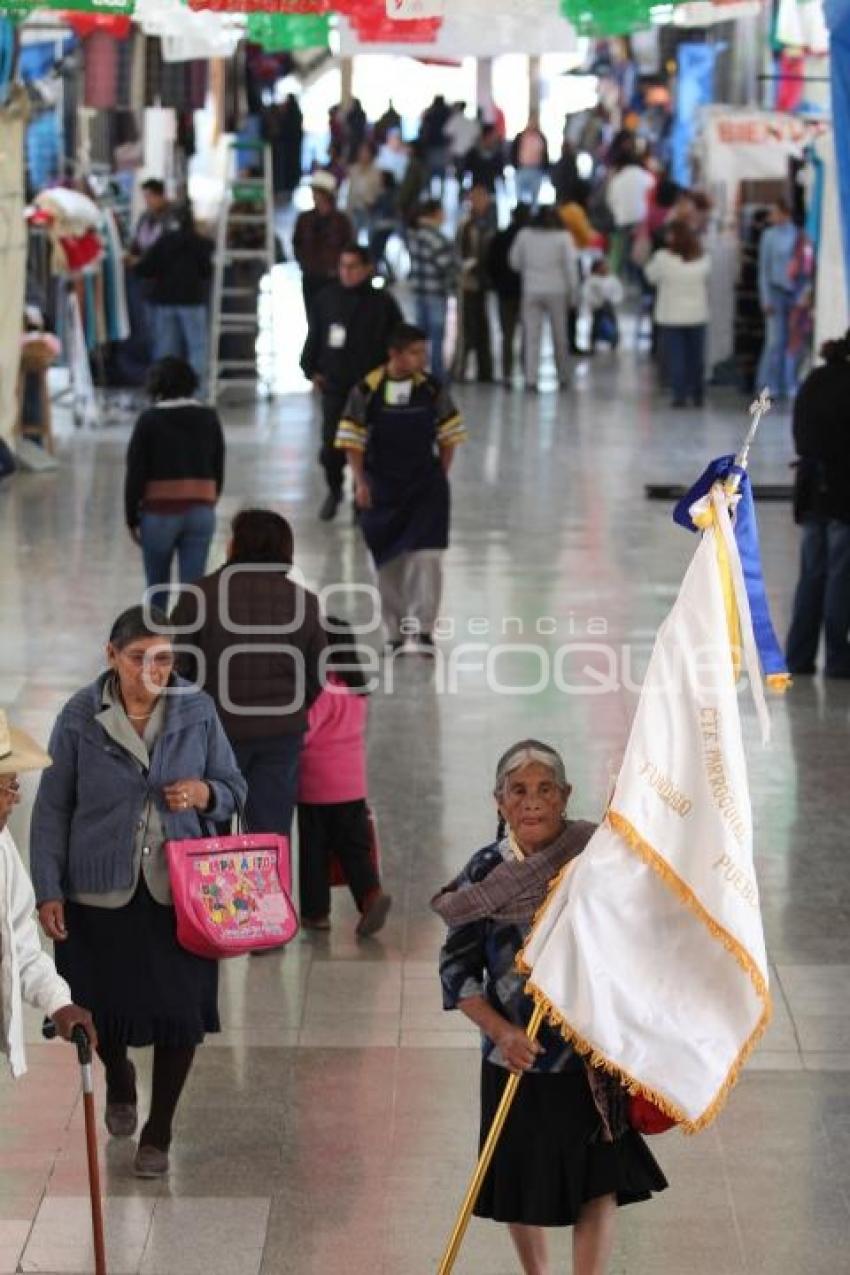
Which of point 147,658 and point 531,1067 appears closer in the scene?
point 531,1067

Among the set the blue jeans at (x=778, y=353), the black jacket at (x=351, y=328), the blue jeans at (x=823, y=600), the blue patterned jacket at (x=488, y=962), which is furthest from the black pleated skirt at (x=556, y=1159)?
the blue jeans at (x=778, y=353)

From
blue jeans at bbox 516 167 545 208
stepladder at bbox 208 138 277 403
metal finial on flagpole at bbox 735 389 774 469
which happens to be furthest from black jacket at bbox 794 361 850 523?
blue jeans at bbox 516 167 545 208

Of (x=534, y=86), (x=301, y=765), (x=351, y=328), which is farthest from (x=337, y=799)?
(x=534, y=86)

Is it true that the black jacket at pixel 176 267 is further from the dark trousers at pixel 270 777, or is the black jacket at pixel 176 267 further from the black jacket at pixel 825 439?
the dark trousers at pixel 270 777

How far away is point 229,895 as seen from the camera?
704 cm

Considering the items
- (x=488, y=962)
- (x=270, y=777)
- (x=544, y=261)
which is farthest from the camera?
(x=544, y=261)

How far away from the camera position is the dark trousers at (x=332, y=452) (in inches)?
674

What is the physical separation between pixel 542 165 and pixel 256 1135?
2709 centimetres

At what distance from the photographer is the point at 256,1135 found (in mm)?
7477

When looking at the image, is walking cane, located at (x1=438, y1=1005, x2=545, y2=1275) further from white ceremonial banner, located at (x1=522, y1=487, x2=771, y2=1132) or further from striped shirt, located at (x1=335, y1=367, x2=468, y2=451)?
striped shirt, located at (x1=335, y1=367, x2=468, y2=451)

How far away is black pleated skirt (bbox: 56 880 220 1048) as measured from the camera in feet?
23.0

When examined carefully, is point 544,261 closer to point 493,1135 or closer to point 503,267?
point 503,267

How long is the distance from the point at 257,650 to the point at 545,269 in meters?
15.7

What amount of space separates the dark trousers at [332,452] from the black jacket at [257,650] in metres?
8.44
